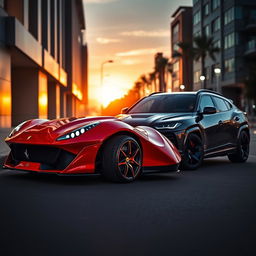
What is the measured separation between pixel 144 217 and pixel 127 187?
2.04 metres

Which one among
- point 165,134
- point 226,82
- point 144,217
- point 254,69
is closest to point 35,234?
point 144,217

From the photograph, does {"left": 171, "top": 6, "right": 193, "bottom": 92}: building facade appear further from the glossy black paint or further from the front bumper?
the front bumper

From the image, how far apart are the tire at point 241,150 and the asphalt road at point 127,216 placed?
10.2 ft

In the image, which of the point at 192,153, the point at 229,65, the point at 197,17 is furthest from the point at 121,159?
the point at 197,17

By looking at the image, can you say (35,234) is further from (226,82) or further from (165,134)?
(226,82)

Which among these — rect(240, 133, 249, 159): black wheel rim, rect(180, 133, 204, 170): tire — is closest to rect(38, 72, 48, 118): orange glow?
rect(240, 133, 249, 159): black wheel rim

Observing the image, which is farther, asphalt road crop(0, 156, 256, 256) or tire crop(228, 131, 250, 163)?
tire crop(228, 131, 250, 163)

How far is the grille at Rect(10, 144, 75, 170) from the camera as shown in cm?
722

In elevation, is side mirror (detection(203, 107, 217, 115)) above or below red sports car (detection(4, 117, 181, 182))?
above

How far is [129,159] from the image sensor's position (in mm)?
7629

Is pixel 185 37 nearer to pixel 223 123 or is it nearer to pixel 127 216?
pixel 223 123

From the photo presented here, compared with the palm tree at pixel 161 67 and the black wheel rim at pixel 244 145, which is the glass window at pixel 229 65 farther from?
the black wheel rim at pixel 244 145

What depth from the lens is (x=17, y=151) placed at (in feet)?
25.5

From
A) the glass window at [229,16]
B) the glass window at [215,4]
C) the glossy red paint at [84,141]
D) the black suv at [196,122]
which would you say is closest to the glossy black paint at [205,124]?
the black suv at [196,122]
